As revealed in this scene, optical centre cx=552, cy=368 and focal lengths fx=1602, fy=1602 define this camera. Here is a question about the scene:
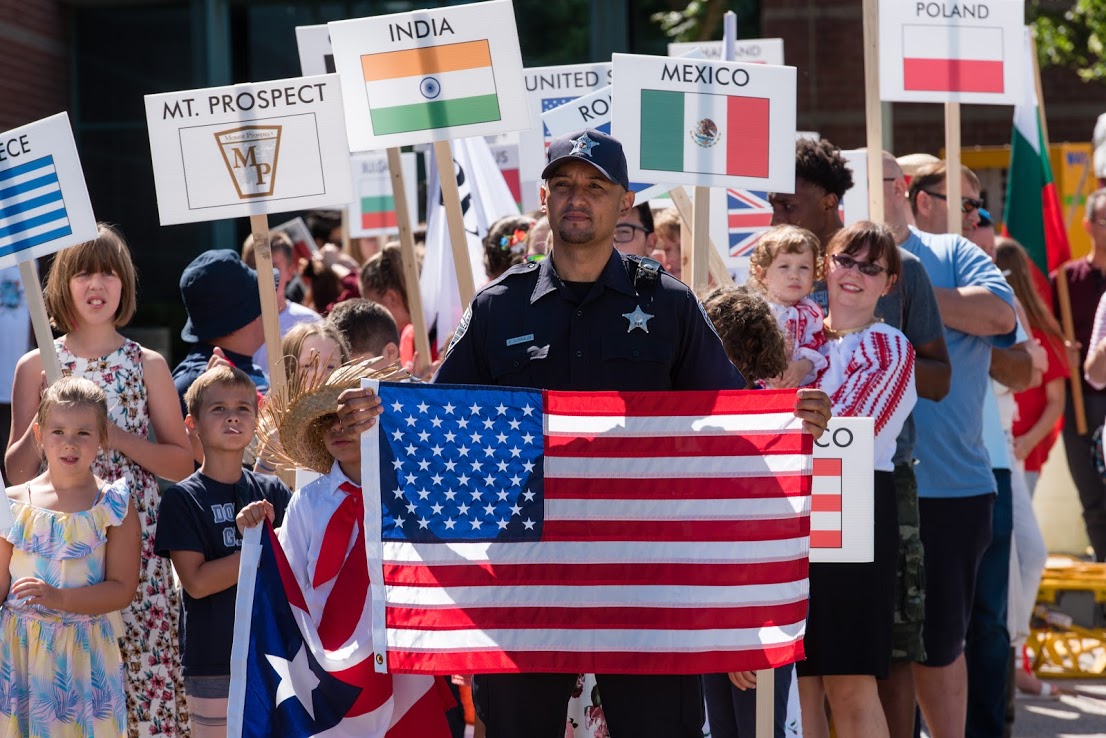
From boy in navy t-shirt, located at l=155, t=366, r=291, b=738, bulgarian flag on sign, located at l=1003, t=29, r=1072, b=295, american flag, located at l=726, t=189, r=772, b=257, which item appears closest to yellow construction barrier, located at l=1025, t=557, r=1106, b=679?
bulgarian flag on sign, located at l=1003, t=29, r=1072, b=295

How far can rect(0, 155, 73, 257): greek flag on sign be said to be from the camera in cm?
557

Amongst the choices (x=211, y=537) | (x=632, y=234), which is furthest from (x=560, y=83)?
(x=211, y=537)

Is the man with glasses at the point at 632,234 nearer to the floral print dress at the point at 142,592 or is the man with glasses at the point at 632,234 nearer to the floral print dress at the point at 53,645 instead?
the floral print dress at the point at 142,592

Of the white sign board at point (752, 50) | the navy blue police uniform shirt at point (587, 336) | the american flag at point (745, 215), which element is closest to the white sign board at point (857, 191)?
the american flag at point (745, 215)

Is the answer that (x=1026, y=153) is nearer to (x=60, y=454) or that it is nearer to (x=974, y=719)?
(x=974, y=719)

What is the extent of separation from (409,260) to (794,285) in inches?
64.8

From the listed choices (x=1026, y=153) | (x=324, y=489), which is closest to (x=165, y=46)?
(x=1026, y=153)

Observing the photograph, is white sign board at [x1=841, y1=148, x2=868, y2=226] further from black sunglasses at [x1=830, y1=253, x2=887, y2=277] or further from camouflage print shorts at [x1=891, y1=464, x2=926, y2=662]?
camouflage print shorts at [x1=891, y1=464, x2=926, y2=662]

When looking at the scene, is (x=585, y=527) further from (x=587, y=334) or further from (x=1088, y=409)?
(x=1088, y=409)

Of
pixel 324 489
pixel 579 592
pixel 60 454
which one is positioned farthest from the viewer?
pixel 60 454

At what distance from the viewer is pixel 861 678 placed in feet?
16.9

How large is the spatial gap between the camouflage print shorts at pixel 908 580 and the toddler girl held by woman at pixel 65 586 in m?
2.51

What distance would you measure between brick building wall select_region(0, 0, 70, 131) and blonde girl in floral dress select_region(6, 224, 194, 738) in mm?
9858

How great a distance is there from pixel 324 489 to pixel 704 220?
1.80 meters
